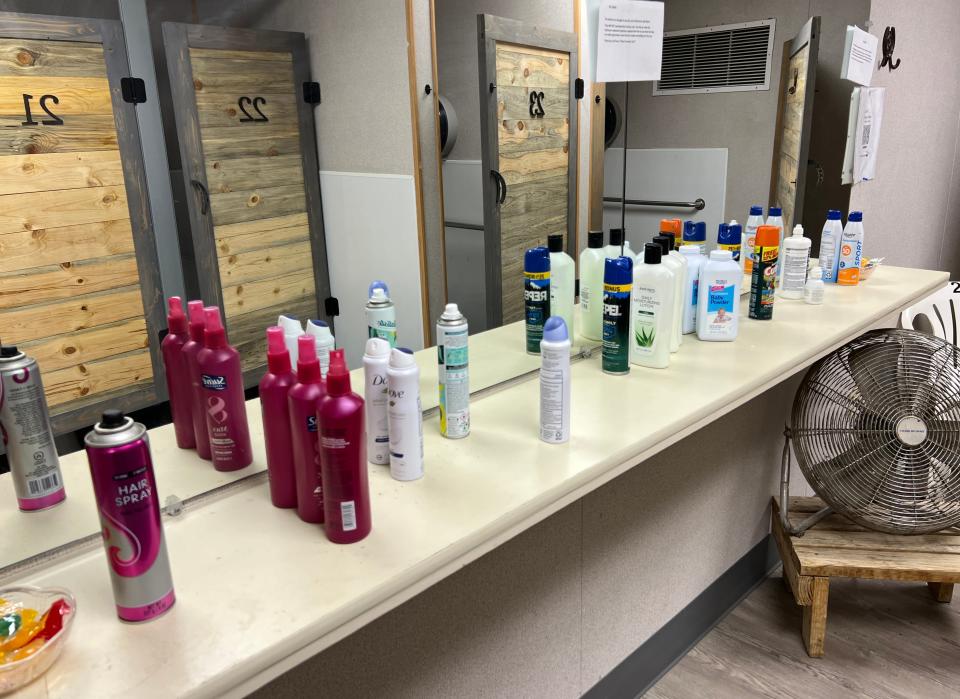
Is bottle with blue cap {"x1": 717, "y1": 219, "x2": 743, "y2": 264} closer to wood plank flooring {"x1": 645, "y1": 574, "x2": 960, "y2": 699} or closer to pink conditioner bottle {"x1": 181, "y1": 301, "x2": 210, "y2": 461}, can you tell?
wood plank flooring {"x1": 645, "y1": 574, "x2": 960, "y2": 699}

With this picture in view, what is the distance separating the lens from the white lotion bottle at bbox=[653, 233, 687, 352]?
1.64m

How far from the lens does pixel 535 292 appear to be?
1.60 m

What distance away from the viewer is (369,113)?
1.12 metres

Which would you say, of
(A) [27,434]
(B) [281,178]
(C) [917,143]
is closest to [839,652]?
(B) [281,178]

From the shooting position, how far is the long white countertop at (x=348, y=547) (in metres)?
0.78

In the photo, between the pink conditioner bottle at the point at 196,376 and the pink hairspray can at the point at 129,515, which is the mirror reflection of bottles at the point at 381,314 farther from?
the pink hairspray can at the point at 129,515

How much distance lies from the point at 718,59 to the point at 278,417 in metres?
1.68

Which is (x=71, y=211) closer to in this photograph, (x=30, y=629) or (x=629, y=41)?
(x=30, y=629)

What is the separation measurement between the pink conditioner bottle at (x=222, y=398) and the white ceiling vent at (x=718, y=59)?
1.39 metres

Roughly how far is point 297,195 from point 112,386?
39 cm

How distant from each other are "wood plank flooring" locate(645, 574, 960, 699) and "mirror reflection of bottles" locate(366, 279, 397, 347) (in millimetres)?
1363

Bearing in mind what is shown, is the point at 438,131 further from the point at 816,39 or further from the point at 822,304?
the point at 816,39

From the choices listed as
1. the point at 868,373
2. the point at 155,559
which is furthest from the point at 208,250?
the point at 868,373

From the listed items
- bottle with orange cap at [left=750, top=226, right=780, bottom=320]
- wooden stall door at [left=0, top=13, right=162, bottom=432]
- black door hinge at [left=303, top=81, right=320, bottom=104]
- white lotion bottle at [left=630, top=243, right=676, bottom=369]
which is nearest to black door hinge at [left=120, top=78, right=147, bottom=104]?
wooden stall door at [left=0, top=13, right=162, bottom=432]
